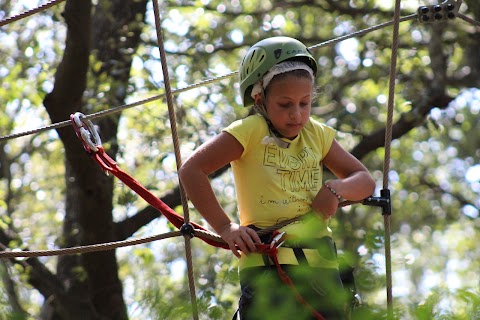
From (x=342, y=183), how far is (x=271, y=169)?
0.67ft

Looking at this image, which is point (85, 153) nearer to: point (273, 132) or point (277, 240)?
point (273, 132)

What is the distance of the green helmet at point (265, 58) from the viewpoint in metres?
2.53

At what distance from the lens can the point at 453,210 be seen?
10.4m

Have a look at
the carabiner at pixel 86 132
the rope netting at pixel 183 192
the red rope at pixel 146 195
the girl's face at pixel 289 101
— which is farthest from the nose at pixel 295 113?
the carabiner at pixel 86 132

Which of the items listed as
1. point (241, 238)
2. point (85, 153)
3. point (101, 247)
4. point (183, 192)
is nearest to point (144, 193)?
point (101, 247)

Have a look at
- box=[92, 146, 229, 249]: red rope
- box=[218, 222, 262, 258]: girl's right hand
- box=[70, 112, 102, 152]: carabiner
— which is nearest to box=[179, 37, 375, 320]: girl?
box=[218, 222, 262, 258]: girl's right hand

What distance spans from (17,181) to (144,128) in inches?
124

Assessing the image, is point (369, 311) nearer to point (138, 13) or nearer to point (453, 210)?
point (138, 13)

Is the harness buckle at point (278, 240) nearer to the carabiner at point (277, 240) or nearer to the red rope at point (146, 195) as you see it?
the carabiner at point (277, 240)

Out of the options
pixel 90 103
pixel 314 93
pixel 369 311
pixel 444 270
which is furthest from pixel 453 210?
pixel 369 311

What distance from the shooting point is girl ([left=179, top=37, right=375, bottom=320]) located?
239 centimetres

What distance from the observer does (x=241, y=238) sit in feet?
7.75

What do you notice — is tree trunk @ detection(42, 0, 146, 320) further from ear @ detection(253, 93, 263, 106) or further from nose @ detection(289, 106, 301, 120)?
nose @ detection(289, 106, 301, 120)

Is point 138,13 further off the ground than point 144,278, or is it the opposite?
point 138,13
